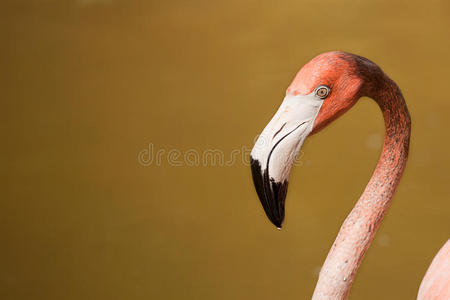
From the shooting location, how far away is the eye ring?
0.98 m

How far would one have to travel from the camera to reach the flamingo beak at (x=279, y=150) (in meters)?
0.93

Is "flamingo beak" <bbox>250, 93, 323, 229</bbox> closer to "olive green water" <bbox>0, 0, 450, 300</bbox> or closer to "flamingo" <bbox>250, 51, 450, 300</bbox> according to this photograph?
"flamingo" <bbox>250, 51, 450, 300</bbox>

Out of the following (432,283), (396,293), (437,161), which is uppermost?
(437,161)

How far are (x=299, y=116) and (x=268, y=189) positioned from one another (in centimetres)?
16

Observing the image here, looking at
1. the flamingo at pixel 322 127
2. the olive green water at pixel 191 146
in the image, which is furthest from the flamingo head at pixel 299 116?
the olive green water at pixel 191 146

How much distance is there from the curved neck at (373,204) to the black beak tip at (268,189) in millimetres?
225

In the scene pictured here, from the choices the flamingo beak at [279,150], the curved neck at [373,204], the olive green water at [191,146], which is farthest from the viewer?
the olive green water at [191,146]

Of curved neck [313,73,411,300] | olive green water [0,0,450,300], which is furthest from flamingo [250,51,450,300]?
olive green water [0,0,450,300]

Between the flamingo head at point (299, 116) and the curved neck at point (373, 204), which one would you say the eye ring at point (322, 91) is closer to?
the flamingo head at point (299, 116)

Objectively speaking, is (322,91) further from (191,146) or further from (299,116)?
(191,146)

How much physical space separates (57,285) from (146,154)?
27.4 inches

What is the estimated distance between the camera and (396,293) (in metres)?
1.94

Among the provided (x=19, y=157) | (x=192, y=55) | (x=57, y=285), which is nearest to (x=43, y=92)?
(x=19, y=157)

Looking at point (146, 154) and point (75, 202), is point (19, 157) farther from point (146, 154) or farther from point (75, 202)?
point (146, 154)
